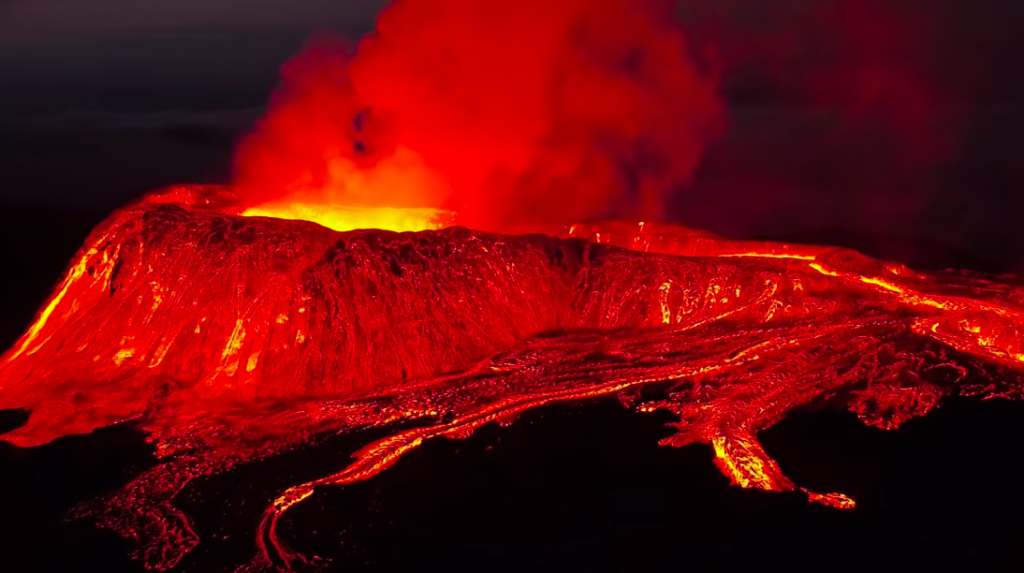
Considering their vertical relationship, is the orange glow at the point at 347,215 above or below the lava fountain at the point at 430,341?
above

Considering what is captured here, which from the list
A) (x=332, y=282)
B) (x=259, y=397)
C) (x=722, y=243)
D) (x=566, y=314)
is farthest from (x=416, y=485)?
(x=722, y=243)

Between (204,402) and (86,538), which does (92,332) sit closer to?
(204,402)

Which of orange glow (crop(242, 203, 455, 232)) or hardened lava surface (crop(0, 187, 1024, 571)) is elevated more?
orange glow (crop(242, 203, 455, 232))

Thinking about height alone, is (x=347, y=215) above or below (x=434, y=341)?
above

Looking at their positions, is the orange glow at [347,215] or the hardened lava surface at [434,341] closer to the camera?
the hardened lava surface at [434,341]

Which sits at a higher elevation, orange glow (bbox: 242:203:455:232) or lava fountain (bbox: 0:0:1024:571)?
orange glow (bbox: 242:203:455:232)

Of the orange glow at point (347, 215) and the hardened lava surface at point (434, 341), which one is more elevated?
the orange glow at point (347, 215)

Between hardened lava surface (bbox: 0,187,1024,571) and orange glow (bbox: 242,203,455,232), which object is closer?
hardened lava surface (bbox: 0,187,1024,571)

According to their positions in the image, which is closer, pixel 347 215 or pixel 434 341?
pixel 434 341
